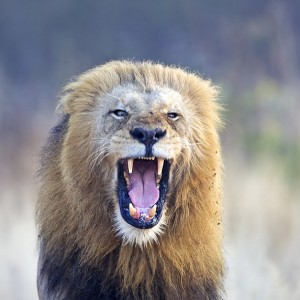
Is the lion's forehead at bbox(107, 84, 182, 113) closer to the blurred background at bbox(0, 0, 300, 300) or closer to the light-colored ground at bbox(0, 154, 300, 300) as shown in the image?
the light-colored ground at bbox(0, 154, 300, 300)

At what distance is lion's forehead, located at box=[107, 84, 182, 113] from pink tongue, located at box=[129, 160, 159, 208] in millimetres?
259

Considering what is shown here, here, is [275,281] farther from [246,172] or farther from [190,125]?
[246,172]

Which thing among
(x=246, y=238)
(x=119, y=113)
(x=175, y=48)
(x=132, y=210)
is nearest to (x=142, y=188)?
(x=132, y=210)

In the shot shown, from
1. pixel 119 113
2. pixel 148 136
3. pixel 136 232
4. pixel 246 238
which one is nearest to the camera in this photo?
pixel 148 136

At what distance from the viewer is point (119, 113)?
19.5 ft

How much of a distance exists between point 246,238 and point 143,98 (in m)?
4.93

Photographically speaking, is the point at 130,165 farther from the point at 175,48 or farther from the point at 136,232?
the point at 175,48

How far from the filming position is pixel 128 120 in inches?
230

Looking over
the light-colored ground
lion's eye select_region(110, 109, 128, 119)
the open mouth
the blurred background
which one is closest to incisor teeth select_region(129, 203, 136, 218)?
the open mouth

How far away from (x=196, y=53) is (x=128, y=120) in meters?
13.6

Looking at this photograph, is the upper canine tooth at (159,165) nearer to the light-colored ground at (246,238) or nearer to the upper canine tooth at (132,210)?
the upper canine tooth at (132,210)

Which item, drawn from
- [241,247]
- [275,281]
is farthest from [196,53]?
[275,281]

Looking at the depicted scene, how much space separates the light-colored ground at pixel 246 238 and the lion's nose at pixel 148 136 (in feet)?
8.86

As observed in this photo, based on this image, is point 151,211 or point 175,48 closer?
point 151,211
